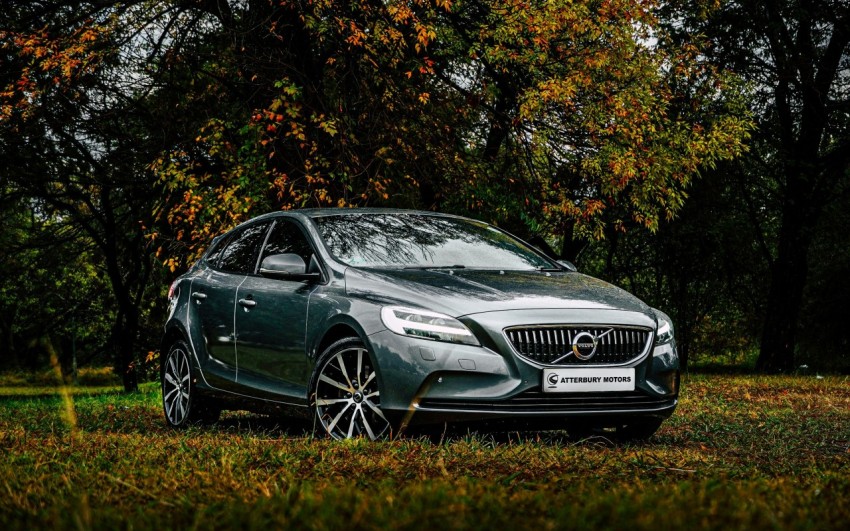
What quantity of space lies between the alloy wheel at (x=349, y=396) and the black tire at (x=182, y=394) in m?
2.22

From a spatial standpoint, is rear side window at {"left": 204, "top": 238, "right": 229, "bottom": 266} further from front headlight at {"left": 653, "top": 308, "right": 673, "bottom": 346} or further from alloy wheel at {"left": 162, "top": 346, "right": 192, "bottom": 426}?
front headlight at {"left": 653, "top": 308, "right": 673, "bottom": 346}

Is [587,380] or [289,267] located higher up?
[289,267]

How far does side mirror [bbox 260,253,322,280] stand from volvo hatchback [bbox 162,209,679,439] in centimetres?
1

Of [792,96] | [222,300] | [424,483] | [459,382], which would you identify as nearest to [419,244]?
[459,382]

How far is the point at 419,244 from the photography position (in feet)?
24.8

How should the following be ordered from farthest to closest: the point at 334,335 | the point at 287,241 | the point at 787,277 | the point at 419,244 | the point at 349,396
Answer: the point at 787,277, the point at 287,241, the point at 419,244, the point at 334,335, the point at 349,396

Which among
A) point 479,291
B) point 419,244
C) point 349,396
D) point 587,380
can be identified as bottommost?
point 349,396

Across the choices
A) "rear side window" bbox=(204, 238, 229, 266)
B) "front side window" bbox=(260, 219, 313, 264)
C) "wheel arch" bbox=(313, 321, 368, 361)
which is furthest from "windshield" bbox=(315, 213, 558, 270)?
"rear side window" bbox=(204, 238, 229, 266)

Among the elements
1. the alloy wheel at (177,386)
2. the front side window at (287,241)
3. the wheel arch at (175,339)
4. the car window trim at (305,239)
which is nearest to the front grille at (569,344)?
the car window trim at (305,239)

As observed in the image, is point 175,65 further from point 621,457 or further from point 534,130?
point 621,457

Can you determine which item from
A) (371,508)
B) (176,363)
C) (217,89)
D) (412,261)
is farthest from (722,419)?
(217,89)

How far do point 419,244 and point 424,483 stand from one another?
3617 mm

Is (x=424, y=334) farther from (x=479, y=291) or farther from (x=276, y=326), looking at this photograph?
(x=276, y=326)

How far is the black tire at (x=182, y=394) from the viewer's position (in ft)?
28.6
